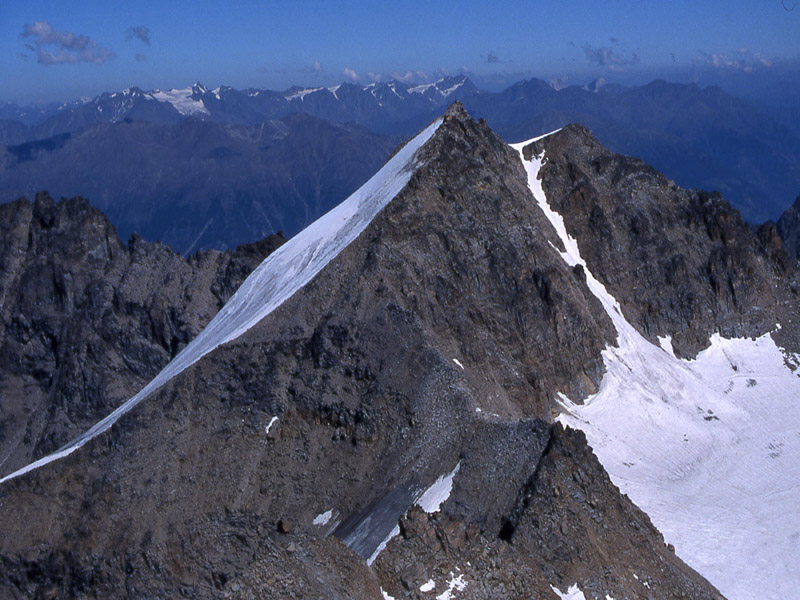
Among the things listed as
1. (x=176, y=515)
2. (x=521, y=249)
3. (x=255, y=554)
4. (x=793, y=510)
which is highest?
(x=521, y=249)

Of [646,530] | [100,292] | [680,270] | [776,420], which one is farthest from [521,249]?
[100,292]

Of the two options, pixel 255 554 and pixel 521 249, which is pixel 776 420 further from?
pixel 255 554

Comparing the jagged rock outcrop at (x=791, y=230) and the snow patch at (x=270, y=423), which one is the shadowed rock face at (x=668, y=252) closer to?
the snow patch at (x=270, y=423)

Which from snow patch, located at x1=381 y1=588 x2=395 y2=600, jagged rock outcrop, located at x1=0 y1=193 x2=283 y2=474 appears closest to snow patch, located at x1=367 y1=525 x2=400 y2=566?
snow patch, located at x1=381 y1=588 x2=395 y2=600

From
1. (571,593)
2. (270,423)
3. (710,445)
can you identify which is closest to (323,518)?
(270,423)

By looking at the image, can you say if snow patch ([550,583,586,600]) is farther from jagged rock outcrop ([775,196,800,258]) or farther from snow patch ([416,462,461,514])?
jagged rock outcrop ([775,196,800,258])
